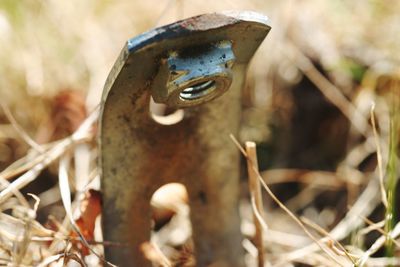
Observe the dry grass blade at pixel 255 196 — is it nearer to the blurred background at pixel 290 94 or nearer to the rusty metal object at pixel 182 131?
the rusty metal object at pixel 182 131

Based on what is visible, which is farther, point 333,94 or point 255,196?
point 333,94

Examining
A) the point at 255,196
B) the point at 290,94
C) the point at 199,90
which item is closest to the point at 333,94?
the point at 290,94

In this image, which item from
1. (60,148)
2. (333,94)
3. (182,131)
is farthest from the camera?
(333,94)

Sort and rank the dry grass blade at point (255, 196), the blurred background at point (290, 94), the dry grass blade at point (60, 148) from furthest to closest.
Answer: the blurred background at point (290, 94), the dry grass blade at point (60, 148), the dry grass blade at point (255, 196)

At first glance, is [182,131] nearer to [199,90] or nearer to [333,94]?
[199,90]

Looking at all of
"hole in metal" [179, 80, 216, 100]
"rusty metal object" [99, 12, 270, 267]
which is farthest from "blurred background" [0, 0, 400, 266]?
"hole in metal" [179, 80, 216, 100]

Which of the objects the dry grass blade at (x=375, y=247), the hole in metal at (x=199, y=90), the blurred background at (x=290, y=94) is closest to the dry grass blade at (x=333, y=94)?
the blurred background at (x=290, y=94)
